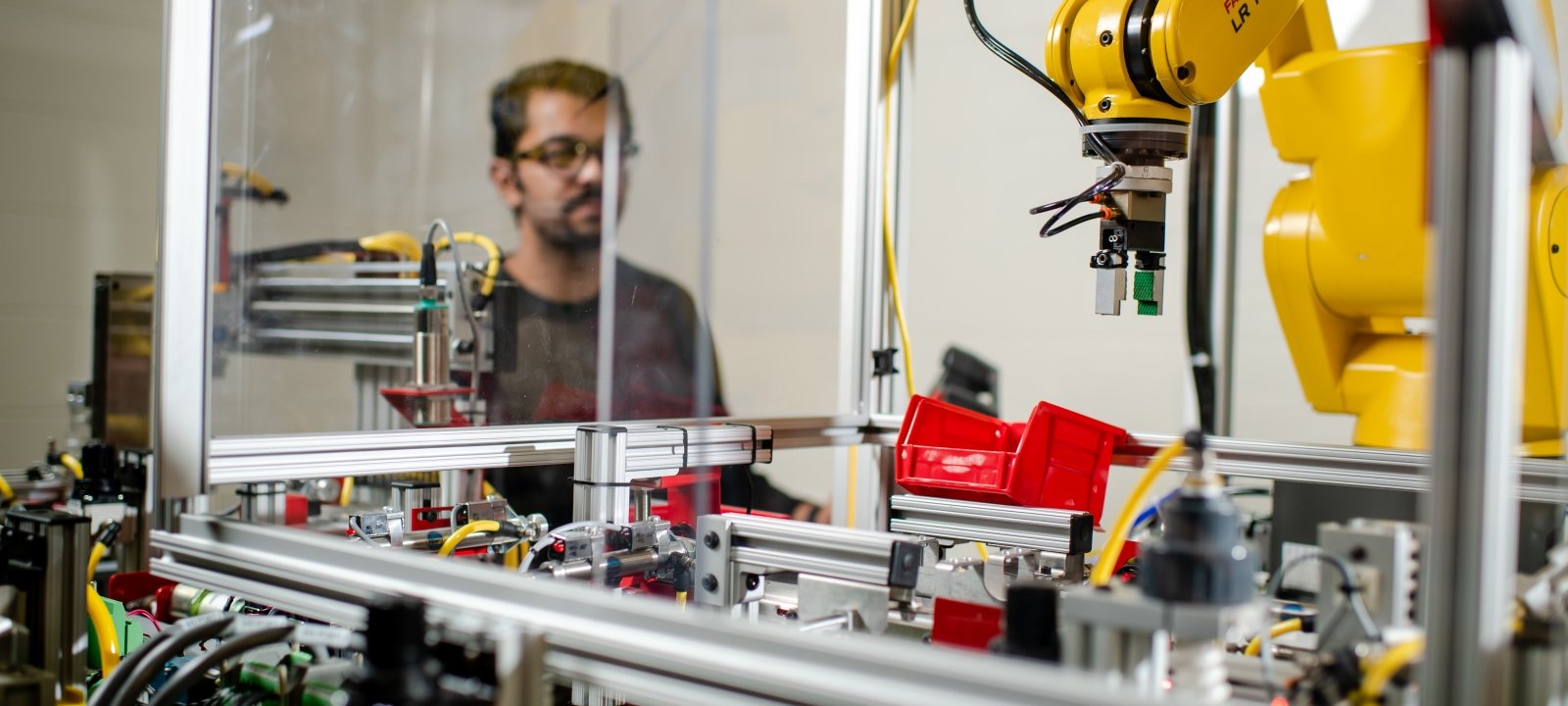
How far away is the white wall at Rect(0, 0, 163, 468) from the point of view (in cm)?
327

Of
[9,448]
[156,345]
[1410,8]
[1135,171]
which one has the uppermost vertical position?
[1410,8]

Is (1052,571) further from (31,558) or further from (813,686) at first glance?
(31,558)

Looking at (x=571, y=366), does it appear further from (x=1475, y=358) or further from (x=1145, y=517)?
(x=1475, y=358)

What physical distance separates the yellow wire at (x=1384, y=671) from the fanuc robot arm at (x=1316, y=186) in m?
0.82

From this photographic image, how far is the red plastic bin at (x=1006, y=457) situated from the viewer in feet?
5.20

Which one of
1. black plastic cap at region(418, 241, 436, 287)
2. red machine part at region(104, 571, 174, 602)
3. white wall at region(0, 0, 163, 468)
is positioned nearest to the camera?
red machine part at region(104, 571, 174, 602)

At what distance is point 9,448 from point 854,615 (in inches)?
116

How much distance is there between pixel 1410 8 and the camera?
119 inches

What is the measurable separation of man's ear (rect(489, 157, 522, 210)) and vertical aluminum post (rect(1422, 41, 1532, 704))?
2929mm

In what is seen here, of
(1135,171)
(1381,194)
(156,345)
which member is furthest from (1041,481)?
(156,345)

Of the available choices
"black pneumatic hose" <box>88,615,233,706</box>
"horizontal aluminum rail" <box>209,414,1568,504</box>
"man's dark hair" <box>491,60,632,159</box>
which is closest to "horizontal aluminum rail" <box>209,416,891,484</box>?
"horizontal aluminum rail" <box>209,414,1568,504</box>

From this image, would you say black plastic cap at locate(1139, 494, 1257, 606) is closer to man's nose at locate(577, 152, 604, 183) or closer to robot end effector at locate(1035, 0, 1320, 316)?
robot end effector at locate(1035, 0, 1320, 316)

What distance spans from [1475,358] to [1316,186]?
1.25m

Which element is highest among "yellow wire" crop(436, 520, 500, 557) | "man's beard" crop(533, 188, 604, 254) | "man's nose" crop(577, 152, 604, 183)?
"man's nose" crop(577, 152, 604, 183)
